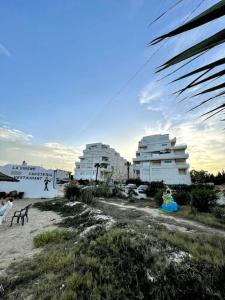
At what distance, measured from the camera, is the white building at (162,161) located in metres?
A: 36.7

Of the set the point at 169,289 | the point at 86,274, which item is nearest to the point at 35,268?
the point at 86,274

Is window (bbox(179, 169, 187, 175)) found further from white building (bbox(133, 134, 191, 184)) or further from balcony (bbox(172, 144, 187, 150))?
balcony (bbox(172, 144, 187, 150))

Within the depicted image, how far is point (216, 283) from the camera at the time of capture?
2.51 metres

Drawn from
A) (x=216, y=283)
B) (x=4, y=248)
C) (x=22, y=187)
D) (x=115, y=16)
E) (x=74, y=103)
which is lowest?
(x=4, y=248)

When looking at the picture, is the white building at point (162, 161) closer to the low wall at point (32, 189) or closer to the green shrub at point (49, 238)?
the low wall at point (32, 189)

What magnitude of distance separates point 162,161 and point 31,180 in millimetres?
28861

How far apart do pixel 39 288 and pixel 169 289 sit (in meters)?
2.00

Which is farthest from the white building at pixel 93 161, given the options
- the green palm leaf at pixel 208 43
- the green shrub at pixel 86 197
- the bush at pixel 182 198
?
the green palm leaf at pixel 208 43

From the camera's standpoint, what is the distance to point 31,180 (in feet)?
59.4

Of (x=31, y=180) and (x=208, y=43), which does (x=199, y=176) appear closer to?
(x=31, y=180)

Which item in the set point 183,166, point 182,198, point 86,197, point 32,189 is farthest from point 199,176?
point 32,189

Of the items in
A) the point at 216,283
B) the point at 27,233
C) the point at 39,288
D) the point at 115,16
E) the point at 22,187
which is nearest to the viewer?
the point at 115,16

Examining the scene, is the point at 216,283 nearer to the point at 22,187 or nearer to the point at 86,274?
the point at 86,274

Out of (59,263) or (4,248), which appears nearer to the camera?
(59,263)
